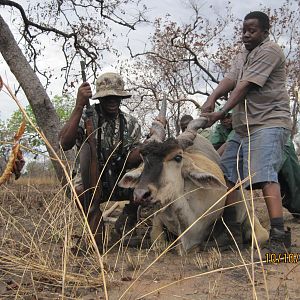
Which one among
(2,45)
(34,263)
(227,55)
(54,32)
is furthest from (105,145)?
(227,55)

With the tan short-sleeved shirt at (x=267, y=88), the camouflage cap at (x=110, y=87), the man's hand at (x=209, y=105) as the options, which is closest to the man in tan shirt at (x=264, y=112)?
the tan short-sleeved shirt at (x=267, y=88)

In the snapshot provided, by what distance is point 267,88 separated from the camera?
14.3 feet

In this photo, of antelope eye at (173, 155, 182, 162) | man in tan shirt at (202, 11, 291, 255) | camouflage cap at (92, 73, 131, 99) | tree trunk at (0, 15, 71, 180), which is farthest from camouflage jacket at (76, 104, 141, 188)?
tree trunk at (0, 15, 71, 180)

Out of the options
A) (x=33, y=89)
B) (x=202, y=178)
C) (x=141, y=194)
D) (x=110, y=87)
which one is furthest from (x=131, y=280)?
(x=33, y=89)

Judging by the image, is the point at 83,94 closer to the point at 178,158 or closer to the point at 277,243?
the point at 178,158

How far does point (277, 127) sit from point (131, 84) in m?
18.0

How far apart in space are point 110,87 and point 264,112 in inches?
64.0

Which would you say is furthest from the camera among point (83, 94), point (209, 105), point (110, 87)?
point (110, 87)

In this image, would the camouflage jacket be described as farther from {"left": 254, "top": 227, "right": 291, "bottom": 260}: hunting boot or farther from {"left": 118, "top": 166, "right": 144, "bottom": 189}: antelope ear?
{"left": 254, "top": 227, "right": 291, "bottom": 260}: hunting boot

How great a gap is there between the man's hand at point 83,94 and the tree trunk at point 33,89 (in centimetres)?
308

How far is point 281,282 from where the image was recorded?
3041mm

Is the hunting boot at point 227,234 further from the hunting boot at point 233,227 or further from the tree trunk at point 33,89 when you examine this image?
the tree trunk at point 33,89

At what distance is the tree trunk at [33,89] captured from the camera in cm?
751

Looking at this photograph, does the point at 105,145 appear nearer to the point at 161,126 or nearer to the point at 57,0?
the point at 161,126
